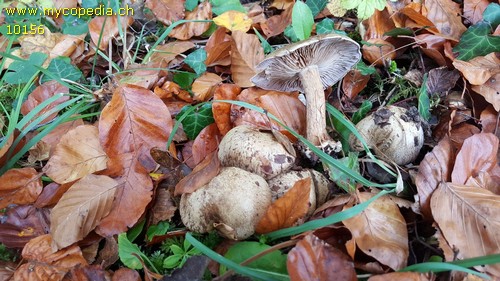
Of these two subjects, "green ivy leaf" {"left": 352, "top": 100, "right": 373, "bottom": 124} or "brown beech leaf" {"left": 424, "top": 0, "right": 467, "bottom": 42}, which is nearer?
"green ivy leaf" {"left": 352, "top": 100, "right": 373, "bottom": 124}

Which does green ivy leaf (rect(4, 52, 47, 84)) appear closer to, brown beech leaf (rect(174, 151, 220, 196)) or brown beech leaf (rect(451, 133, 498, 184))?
brown beech leaf (rect(174, 151, 220, 196))

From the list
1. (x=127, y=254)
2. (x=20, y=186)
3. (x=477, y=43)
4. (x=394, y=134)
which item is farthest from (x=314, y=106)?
(x=20, y=186)

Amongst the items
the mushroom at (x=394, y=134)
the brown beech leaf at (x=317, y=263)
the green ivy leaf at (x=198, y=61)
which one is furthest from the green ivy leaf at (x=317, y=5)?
the brown beech leaf at (x=317, y=263)

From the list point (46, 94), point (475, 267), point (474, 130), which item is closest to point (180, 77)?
point (46, 94)

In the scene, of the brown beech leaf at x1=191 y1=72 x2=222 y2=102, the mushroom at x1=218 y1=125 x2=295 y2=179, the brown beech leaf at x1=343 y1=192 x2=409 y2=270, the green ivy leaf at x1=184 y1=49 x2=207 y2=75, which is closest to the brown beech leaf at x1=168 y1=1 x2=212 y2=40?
the green ivy leaf at x1=184 y1=49 x2=207 y2=75

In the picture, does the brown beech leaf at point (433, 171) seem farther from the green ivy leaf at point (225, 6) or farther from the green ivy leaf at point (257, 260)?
the green ivy leaf at point (225, 6)
